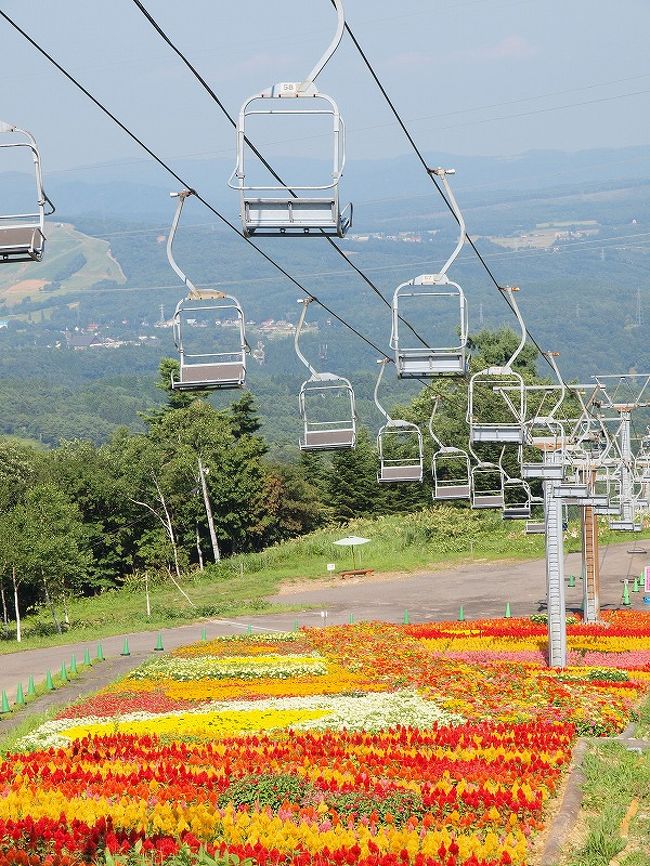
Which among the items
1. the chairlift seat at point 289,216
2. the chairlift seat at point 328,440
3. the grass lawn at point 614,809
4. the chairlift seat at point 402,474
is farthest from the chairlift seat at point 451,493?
the chairlift seat at point 289,216

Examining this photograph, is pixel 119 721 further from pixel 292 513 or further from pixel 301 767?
pixel 292 513

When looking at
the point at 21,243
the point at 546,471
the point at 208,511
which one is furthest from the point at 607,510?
the point at 208,511

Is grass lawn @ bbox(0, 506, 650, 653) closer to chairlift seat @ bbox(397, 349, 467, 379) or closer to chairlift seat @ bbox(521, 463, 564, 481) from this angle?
chairlift seat @ bbox(521, 463, 564, 481)

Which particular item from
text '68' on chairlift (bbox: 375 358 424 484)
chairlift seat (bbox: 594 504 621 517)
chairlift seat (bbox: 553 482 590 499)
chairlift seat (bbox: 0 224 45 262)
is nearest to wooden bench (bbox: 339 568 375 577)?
text '68' on chairlift (bbox: 375 358 424 484)

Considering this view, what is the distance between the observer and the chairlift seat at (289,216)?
45.7 ft

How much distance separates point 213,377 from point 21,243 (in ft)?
26.0

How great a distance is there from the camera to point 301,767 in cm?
1884

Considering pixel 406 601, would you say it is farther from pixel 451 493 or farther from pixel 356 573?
pixel 451 493

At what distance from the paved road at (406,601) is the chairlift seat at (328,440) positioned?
11.1 m

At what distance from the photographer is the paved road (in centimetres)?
4588

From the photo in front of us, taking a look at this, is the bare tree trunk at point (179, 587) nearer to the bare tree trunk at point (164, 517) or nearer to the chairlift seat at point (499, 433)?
the bare tree trunk at point (164, 517)

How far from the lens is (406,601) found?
5934cm

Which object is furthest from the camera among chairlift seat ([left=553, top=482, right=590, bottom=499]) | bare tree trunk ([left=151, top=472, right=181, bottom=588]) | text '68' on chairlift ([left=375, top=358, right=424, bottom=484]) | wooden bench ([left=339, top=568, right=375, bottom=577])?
bare tree trunk ([left=151, top=472, right=181, bottom=588])

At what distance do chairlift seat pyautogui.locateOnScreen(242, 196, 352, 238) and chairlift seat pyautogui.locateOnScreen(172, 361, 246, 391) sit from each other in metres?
6.44
